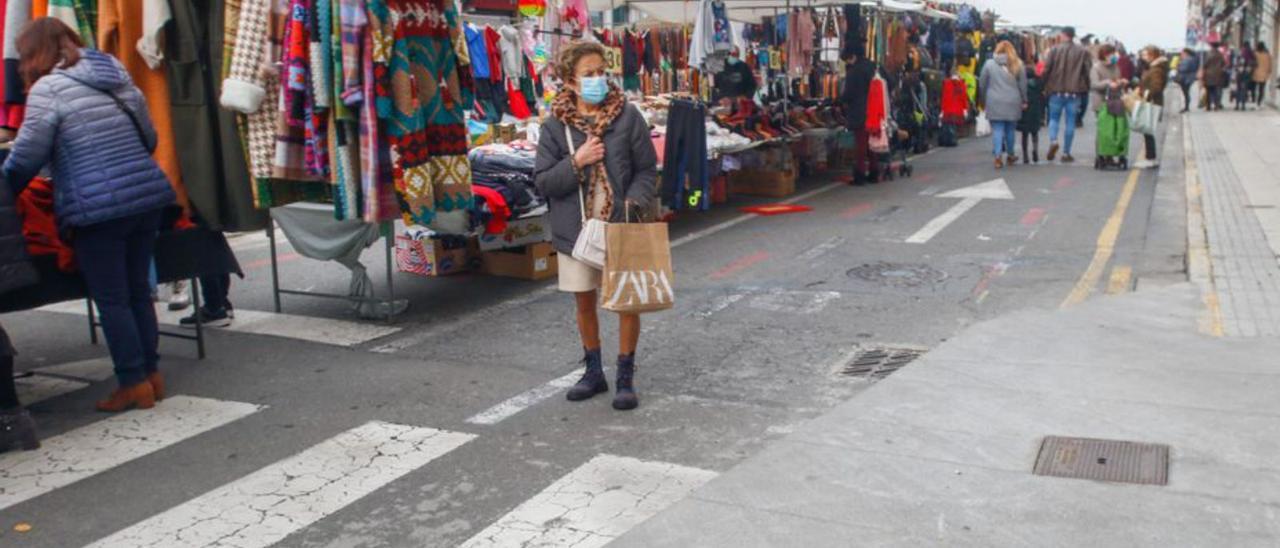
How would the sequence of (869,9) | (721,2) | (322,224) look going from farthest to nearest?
(869,9) → (721,2) → (322,224)

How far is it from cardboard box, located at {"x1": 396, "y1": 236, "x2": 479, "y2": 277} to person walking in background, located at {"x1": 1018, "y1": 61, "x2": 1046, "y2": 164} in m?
11.1

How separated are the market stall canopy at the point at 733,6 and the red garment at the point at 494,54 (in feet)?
9.69

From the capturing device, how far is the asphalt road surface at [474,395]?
15.6 ft

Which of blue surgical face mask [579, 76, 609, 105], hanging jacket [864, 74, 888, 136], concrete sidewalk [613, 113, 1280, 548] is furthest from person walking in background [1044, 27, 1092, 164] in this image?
blue surgical face mask [579, 76, 609, 105]

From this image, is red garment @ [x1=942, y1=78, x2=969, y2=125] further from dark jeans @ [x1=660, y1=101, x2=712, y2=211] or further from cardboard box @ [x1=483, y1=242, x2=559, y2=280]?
cardboard box @ [x1=483, y1=242, x2=559, y2=280]

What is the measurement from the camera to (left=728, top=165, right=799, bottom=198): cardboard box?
1497cm

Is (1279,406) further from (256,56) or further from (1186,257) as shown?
(256,56)

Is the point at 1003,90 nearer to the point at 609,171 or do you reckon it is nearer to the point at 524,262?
the point at 524,262

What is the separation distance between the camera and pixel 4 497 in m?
5.01

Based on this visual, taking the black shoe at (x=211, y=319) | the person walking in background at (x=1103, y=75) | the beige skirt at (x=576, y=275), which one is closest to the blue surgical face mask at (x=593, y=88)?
the beige skirt at (x=576, y=275)

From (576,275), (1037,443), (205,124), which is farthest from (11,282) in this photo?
(1037,443)

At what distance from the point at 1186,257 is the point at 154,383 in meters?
8.08

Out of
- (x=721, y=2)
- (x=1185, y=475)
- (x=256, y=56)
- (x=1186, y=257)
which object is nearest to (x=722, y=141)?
(x=721, y=2)

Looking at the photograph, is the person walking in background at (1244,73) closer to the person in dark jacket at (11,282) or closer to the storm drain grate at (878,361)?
the storm drain grate at (878,361)
